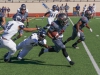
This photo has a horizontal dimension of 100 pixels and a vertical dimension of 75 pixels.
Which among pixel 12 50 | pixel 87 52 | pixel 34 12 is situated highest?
pixel 12 50

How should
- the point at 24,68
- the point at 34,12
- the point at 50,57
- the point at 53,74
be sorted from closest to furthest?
the point at 53,74
the point at 24,68
the point at 50,57
the point at 34,12

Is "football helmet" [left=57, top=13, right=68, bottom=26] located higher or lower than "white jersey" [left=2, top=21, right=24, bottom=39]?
higher

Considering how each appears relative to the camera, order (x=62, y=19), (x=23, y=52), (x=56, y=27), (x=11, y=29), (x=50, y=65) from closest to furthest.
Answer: (x=11, y=29)
(x=62, y=19)
(x=56, y=27)
(x=50, y=65)
(x=23, y=52)

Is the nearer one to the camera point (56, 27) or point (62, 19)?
point (62, 19)

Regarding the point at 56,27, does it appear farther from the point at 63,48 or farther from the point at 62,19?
the point at 63,48

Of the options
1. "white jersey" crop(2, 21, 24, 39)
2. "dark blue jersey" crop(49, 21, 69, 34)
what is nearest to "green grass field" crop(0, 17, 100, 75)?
"white jersey" crop(2, 21, 24, 39)

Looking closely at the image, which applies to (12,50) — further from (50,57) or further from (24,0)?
(24,0)

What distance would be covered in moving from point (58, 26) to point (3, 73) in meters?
2.28

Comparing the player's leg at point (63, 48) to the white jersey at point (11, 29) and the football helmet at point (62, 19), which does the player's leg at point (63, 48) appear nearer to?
the football helmet at point (62, 19)

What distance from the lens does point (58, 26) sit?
9.09 m

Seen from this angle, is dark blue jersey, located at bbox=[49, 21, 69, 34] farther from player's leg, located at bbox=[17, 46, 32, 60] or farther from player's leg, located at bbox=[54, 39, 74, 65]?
player's leg, located at bbox=[17, 46, 32, 60]

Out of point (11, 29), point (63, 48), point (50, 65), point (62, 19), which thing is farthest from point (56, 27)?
point (11, 29)

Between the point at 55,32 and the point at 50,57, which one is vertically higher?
the point at 55,32

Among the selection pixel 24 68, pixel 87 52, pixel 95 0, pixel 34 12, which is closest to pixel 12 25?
pixel 24 68
